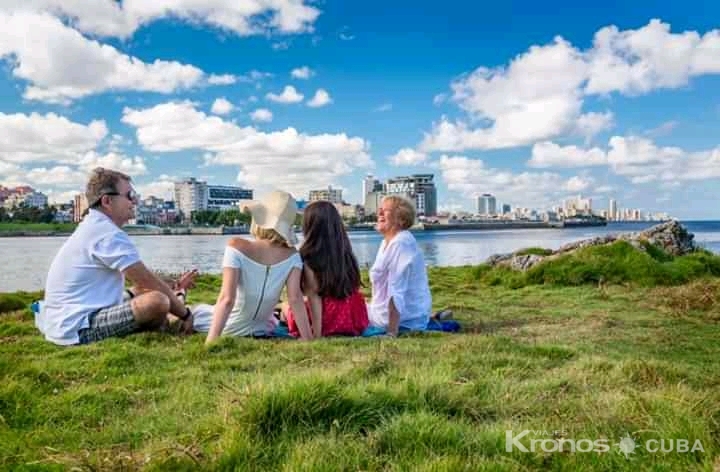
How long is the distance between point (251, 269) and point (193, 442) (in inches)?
148

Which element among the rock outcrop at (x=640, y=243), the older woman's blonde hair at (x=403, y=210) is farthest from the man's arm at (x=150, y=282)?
the rock outcrop at (x=640, y=243)

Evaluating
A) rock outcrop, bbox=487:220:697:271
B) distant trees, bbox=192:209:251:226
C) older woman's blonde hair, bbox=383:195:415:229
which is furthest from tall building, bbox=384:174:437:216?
older woman's blonde hair, bbox=383:195:415:229

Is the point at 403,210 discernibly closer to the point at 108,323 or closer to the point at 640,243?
the point at 108,323

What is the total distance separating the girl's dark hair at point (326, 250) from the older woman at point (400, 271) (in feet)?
2.28

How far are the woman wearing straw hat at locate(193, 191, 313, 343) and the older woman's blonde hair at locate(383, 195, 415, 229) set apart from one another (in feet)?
4.95

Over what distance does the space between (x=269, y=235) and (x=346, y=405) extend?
368 centimetres

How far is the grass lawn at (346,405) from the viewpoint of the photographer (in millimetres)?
3057

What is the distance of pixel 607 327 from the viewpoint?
815cm

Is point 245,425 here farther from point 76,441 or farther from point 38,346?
point 38,346

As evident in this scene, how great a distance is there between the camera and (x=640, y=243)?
1548 centimetres

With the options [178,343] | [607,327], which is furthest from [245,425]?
[607,327]

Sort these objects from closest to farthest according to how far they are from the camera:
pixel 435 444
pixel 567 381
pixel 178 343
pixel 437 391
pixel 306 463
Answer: pixel 306 463 < pixel 435 444 < pixel 437 391 < pixel 567 381 < pixel 178 343

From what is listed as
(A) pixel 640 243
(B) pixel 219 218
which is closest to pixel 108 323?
(A) pixel 640 243

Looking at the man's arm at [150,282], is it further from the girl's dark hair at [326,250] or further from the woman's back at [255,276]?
the girl's dark hair at [326,250]
